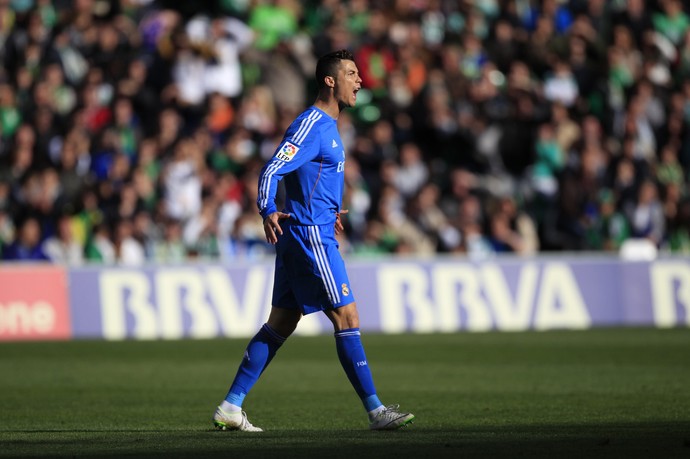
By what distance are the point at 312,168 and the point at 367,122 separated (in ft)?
45.7

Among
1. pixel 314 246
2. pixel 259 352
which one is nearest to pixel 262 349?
pixel 259 352

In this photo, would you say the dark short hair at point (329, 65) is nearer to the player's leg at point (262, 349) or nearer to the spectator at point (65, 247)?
the player's leg at point (262, 349)

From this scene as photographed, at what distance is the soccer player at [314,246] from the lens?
8.73 meters

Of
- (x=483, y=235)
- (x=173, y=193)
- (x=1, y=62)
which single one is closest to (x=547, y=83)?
(x=483, y=235)

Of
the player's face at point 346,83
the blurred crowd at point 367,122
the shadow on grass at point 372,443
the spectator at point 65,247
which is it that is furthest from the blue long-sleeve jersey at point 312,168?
the spectator at point 65,247

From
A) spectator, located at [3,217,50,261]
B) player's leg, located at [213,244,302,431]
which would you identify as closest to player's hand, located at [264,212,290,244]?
player's leg, located at [213,244,302,431]

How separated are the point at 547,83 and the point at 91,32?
787cm

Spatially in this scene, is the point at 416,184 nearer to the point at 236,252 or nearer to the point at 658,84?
the point at 236,252

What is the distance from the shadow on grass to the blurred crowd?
12048 millimetres

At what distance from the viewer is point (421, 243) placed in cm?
2134

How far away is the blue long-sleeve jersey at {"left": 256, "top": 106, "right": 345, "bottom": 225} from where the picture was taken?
8.75 metres

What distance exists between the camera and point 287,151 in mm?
8711

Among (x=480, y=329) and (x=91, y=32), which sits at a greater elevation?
(x=91, y=32)

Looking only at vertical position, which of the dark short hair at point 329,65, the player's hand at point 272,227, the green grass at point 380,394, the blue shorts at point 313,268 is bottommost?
the green grass at point 380,394
